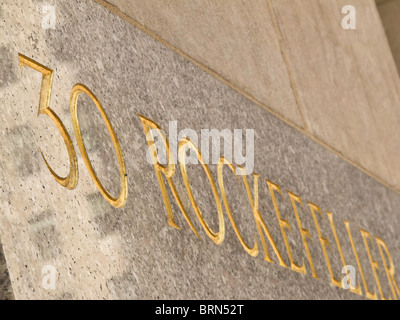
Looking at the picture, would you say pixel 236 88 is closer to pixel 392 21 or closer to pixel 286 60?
pixel 286 60

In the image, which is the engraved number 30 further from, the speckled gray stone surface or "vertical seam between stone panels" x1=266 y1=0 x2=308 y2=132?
"vertical seam between stone panels" x1=266 y1=0 x2=308 y2=132

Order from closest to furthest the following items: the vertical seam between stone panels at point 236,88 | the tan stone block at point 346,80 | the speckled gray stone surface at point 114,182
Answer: the speckled gray stone surface at point 114,182
the vertical seam between stone panels at point 236,88
the tan stone block at point 346,80

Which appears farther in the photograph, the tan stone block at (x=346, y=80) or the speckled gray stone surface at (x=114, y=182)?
the tan stone block at (x=346, y=80)

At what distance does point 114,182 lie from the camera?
1.46 metres

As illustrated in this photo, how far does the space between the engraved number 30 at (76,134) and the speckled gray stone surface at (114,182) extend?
14 millimetres

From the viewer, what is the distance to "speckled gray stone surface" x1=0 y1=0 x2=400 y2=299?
1.23 meters

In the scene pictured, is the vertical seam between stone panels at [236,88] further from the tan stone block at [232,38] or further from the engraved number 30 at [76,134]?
the engraved number 30 at [76,134]

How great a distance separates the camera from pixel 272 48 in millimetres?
2578

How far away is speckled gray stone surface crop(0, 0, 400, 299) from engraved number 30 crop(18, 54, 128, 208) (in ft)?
0.04

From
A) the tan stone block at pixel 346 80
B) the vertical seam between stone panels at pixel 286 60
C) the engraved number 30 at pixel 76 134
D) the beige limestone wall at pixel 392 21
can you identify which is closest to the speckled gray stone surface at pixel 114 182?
the engraved number 30 at pixel 76 134

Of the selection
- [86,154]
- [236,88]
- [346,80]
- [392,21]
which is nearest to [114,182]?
[86,154]

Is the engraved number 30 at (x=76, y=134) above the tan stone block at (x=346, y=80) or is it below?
below

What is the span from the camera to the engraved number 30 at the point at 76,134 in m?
1.33
